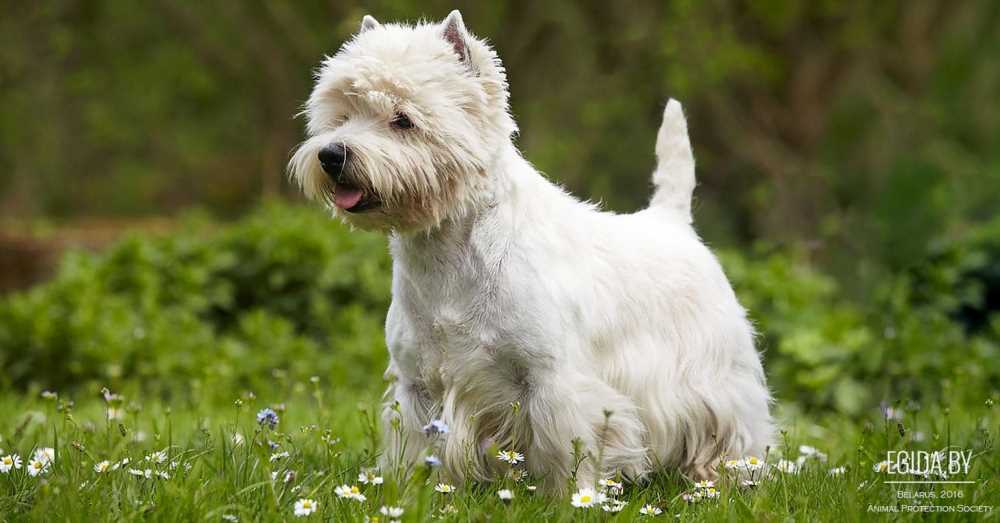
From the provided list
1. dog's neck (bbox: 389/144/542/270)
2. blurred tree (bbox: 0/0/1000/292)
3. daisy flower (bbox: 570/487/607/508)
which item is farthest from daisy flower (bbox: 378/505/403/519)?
blurred tree (bbox: 0/0/1000/292)

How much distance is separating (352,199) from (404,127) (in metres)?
0.26

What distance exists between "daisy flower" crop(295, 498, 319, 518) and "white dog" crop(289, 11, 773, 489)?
0.33m

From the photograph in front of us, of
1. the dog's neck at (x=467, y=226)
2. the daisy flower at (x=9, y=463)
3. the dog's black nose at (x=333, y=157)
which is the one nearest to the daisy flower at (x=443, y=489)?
the dog's neck at (x=467, y=226)

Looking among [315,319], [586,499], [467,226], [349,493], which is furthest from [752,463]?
[315,319]

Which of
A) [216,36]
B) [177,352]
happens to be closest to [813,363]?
[177,352]

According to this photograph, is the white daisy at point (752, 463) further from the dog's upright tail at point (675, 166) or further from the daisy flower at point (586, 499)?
the dog's upright tail at point (675, 166)

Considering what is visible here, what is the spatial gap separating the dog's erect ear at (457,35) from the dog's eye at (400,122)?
260 millimetres

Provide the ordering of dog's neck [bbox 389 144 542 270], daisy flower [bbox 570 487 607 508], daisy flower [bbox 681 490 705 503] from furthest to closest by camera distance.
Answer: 1. dog's neck [bbox 389 144 542 270]
2. daisy flower [bbox 681 490 705 503]
3. daisy flower [bbox 570 487 607 508]

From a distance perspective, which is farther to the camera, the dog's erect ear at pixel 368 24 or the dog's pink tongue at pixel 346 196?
the dog's erect ear at pixel 368 24

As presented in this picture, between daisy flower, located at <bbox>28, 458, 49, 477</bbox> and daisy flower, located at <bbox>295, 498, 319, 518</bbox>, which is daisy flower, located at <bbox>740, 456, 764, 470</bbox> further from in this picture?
daisy flower, located at <bbox>28, 458, 49, 477</bbox>

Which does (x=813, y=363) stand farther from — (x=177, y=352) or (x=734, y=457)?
(x=177, y=352)

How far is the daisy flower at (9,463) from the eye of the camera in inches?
120

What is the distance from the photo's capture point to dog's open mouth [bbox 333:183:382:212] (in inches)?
122

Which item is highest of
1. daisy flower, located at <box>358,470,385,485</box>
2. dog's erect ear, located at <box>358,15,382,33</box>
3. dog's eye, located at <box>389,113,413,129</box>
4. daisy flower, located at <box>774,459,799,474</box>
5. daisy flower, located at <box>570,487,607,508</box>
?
dog's erect ear, located at <box>358,15,382,33</box>
